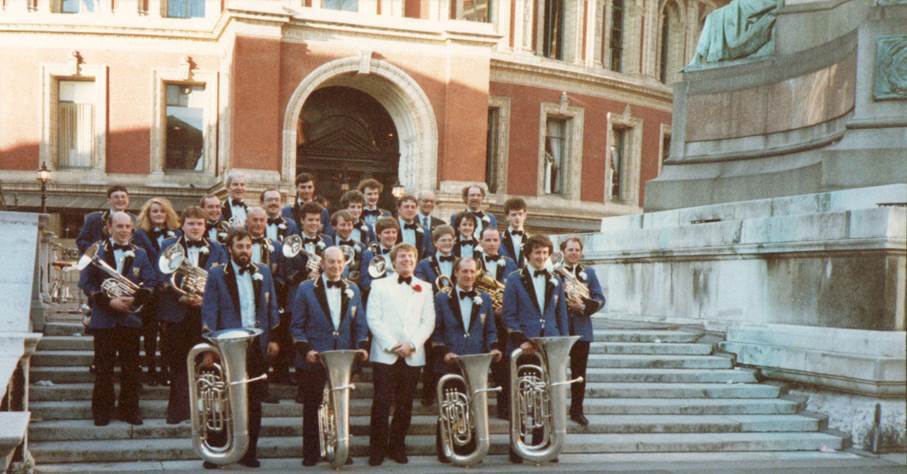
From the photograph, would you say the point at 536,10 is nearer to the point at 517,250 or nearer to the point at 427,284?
the point at 517,250

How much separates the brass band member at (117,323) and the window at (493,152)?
25.3 metres

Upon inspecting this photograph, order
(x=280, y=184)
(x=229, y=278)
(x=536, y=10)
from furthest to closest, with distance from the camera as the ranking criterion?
1. (x=536, y=10)
2. (x=280, y=184)
3. (x=229, y=278)

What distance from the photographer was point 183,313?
29.0ft

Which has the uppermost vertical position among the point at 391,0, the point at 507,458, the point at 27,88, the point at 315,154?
the point at 391,0

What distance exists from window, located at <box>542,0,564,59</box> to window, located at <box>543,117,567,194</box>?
8.72 feet

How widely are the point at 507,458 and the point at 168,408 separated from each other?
323 centimetres

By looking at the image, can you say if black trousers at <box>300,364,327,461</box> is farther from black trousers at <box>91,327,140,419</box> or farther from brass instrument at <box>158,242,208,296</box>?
black trousers at <box>91,327,140,419</box>

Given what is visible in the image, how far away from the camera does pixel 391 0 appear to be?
97.7ft

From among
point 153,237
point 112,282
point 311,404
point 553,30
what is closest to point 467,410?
point 311,404

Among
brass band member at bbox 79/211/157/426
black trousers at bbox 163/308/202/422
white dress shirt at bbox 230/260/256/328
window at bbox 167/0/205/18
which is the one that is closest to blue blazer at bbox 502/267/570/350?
white dress shirt at bbox 230/260/256/328

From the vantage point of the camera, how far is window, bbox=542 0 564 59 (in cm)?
3547

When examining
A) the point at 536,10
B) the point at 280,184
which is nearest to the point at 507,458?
the point at 280,184

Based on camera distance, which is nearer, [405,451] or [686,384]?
[405,451]

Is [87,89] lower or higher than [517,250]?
higher
